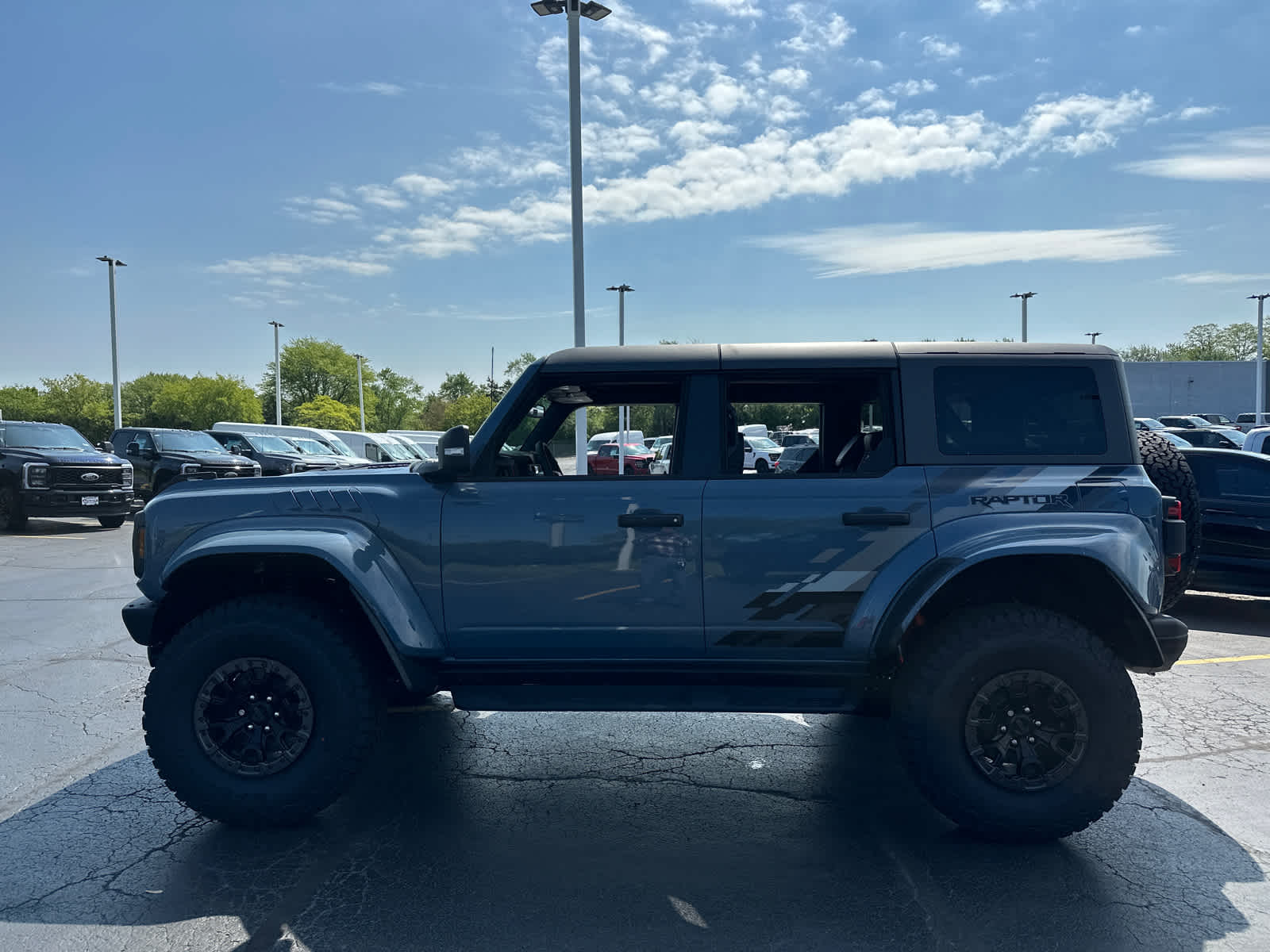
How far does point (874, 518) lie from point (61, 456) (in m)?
16.1

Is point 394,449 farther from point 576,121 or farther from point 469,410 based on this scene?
point 469,410

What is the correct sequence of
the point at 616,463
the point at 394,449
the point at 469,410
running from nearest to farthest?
1. the point at 616,463
2. the point at 394,449
3. the point at 469,410

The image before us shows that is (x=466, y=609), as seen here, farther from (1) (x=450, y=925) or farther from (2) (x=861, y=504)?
(2) (x=861, y=504)

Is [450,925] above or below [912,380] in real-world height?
below

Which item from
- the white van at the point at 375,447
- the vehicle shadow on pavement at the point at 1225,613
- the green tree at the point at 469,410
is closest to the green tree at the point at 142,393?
the green tree at the point at 469,410

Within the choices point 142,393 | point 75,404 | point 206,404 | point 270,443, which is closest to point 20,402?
point 142,393

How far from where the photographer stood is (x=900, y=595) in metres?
3.55

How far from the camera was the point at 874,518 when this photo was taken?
141 inches

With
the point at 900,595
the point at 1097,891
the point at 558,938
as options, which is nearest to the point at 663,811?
the point at 558,938

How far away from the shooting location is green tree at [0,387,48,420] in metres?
107

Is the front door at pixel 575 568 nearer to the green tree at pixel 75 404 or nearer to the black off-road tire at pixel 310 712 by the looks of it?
the black off-road tire at pixel 310 712

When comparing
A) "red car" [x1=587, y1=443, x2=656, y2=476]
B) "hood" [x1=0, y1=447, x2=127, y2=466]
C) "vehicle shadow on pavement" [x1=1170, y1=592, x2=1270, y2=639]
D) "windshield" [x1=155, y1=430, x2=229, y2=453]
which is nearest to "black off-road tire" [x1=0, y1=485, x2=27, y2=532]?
"hood" [x1=0, y1=447, x2=127, y2=466]

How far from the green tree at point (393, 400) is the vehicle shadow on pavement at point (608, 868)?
119 metres

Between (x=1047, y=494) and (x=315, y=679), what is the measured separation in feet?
10.2
